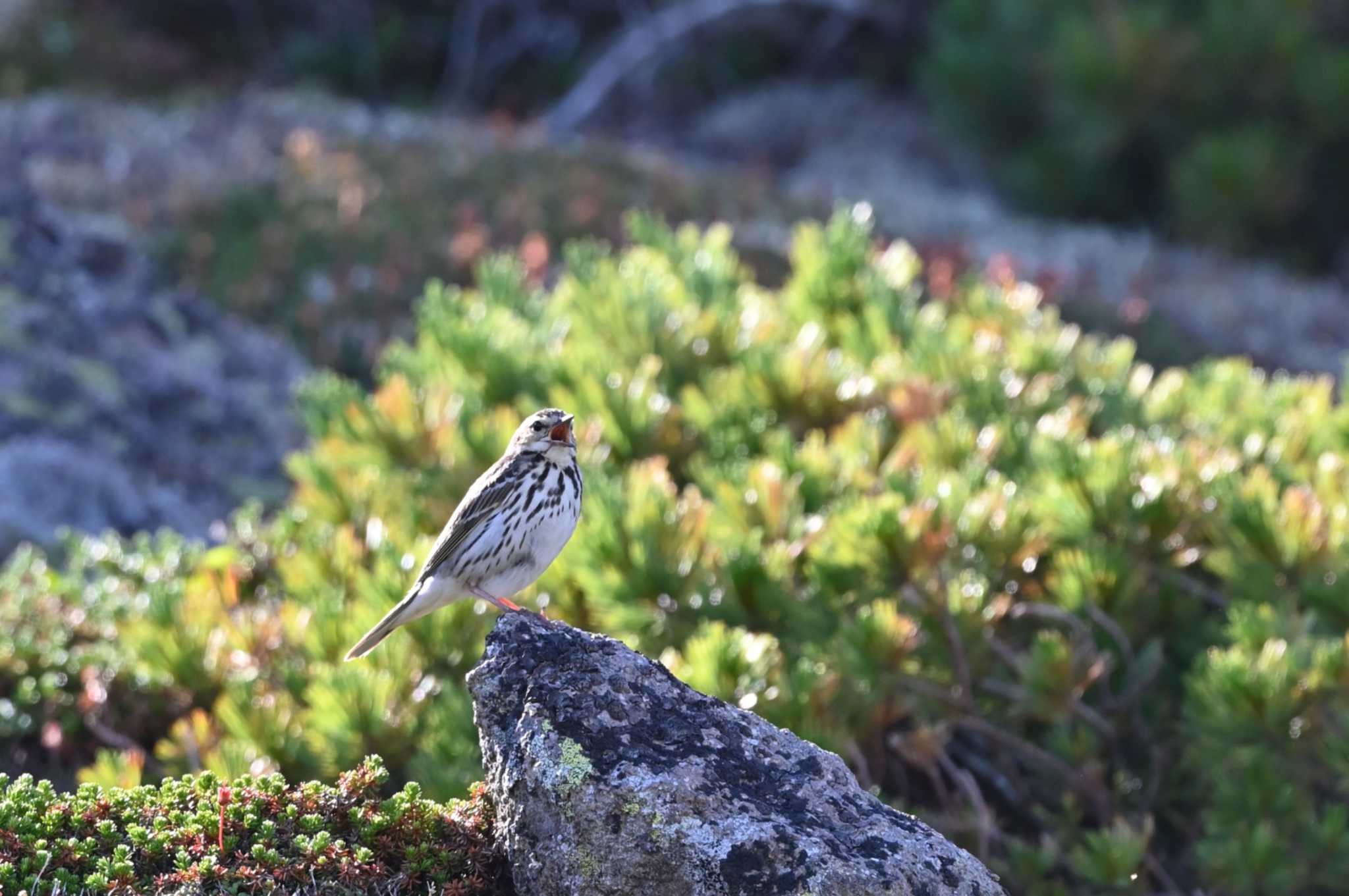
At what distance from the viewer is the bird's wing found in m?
4.45

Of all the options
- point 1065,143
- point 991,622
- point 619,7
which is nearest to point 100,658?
point 991,622

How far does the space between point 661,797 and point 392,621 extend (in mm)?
1637

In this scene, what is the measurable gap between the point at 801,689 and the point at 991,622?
0.91 metres

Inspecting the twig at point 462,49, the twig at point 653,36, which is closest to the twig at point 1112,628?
the twig at point 653,36

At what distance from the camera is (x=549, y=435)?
14.6ft

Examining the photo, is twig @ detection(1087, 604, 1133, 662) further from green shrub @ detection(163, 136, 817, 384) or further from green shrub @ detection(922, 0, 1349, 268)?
green shrub @ detection(922, 0, 1349, 268)

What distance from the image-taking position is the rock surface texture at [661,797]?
3.07m

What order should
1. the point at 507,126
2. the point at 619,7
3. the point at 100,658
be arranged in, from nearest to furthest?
the point at 100,658, the point at 507,126, the point at 619,7

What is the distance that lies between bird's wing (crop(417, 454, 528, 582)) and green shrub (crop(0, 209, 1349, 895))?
51cm

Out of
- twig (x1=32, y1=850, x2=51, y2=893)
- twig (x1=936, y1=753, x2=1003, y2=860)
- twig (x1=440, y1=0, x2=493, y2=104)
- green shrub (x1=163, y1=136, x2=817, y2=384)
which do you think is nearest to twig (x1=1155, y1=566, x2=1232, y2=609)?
twig (x1=936, y1=753, x2=1003, y2=860)

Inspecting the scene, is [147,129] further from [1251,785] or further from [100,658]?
[1251,785]

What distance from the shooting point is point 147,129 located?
15.9 meters

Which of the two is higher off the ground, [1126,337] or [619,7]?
[619,7]

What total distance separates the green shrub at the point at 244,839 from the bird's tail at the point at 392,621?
1.00m
